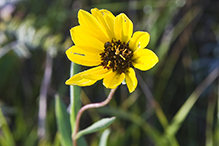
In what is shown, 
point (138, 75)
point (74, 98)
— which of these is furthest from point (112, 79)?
point (138, 75)

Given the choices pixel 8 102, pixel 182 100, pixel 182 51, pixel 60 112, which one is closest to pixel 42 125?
pixel 60 112

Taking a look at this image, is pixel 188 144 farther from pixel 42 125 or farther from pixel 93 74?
pixel 93 74

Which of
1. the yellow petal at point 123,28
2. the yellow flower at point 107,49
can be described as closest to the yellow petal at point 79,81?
the yellow flower at point 107,49

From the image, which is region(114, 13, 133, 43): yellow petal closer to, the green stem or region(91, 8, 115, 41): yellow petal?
region(91, 8, 115, 41): yellow petal

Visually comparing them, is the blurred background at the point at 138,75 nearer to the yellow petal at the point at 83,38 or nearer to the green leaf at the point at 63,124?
the green leaf at the point at 63,124

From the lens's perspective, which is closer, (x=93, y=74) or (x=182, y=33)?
(x=93, y=74)

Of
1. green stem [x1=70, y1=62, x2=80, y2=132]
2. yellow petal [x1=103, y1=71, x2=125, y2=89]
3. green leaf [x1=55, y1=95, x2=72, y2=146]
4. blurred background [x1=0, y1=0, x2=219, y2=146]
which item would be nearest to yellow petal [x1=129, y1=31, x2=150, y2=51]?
yellow petal [x1=103, y1=71, x2=125, y2=89]
